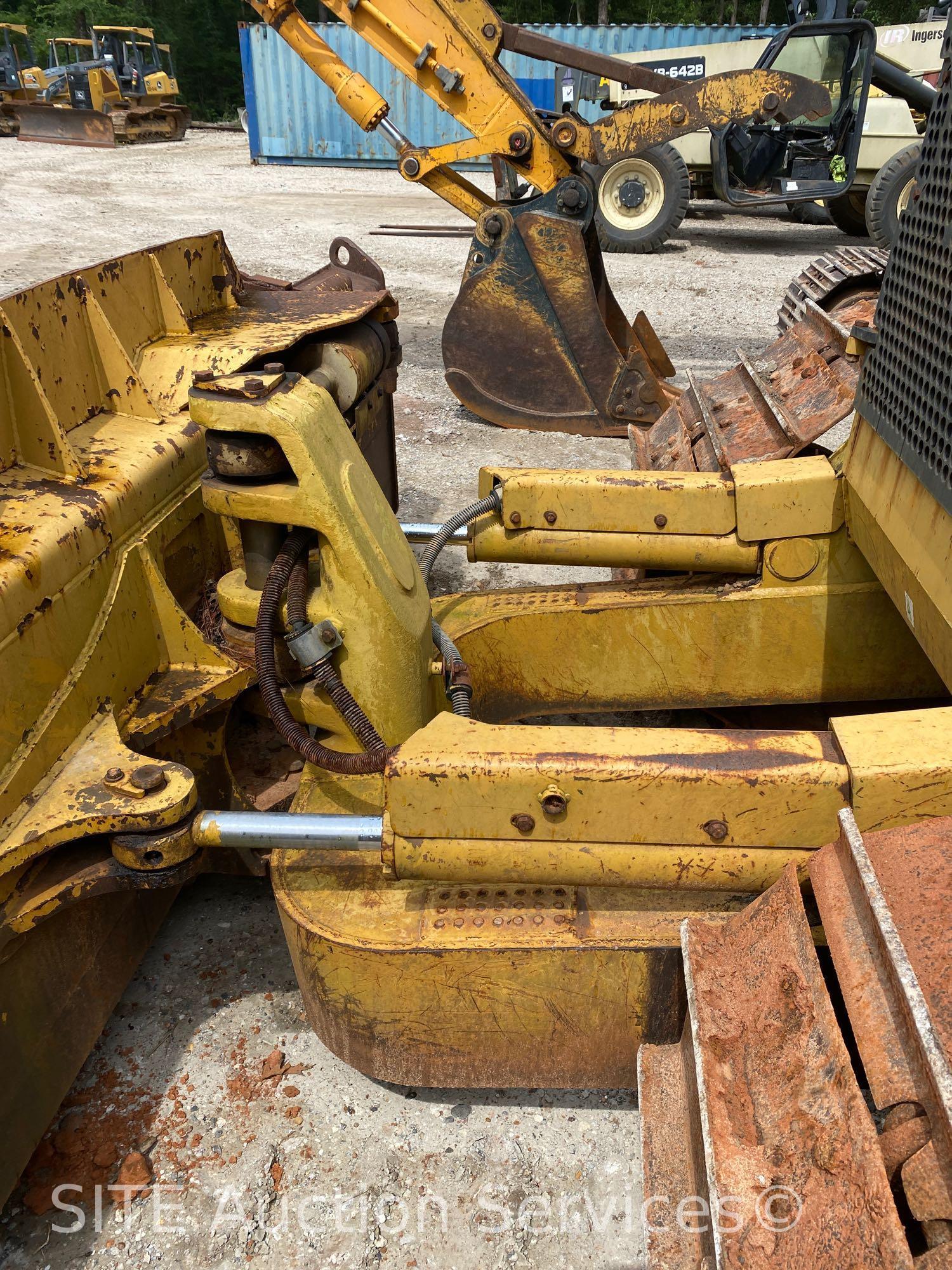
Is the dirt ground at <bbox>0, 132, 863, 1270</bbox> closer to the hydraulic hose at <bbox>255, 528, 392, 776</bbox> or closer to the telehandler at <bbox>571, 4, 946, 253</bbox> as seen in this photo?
the hydraulic hose at <bbox>255, 528, 392, 776</bbox>

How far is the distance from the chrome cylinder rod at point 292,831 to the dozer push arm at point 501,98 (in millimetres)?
4978

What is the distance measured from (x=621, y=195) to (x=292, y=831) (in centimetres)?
1122

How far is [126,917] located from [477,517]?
4.79 feet

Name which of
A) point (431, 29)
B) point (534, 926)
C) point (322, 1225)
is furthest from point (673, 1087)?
point (431, 29)

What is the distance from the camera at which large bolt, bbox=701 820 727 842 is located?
1.61 m

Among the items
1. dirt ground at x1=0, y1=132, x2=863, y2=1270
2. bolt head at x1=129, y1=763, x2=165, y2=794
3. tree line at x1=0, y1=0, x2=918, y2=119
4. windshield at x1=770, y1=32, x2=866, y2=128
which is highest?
tree line at x1=0, y1=0, x2=918, y2=119

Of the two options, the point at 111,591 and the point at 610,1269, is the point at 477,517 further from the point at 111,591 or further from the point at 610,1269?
the point at 610,1269

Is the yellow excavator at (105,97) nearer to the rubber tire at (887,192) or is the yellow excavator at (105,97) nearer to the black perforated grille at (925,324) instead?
the rubber tire at (887,192)

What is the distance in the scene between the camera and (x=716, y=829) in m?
1.62

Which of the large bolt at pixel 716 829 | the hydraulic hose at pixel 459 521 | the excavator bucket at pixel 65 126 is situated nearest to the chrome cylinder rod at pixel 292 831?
the large bolt at pixel 716 829

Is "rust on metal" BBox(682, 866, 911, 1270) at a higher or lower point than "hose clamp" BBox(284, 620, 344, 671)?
lower

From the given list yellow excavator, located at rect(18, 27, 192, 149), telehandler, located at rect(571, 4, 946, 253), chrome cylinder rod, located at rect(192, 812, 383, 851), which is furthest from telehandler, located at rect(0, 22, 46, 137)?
chrome cylinder rod, located at rect(192, 812, 383, 851)

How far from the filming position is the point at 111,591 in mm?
2023

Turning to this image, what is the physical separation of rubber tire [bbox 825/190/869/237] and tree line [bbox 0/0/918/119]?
21.6m
